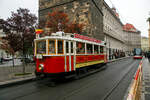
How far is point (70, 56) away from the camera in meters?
7.94

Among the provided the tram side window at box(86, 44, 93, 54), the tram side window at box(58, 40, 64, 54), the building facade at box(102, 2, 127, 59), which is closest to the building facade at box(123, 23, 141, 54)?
the building facade at box(102, 2, 127, 59)

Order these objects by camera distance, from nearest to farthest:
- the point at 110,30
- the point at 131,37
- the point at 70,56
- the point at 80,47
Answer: the point at 70,56, the point at 80,47, the point at 110,30, the point at 131,37

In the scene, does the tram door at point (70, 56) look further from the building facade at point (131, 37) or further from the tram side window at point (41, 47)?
the building facade at point (131, 37)

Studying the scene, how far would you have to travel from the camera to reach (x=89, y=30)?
22672 millimetres

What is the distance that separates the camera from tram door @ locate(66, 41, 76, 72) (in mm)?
7762

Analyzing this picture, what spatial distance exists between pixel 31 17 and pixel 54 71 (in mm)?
5441

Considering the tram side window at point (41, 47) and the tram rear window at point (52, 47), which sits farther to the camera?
the tram side window at point (41, 47)

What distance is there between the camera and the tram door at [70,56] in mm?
7762

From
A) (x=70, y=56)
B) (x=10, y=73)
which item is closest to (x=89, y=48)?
(x=70, y=56)

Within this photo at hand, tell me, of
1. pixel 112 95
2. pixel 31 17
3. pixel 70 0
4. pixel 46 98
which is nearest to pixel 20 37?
pixel 31 17

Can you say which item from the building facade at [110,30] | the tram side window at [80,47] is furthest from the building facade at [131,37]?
the tram side window at [80,47]

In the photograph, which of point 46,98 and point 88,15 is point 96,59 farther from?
point 88,15

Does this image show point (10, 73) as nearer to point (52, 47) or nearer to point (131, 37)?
point (52, 47)

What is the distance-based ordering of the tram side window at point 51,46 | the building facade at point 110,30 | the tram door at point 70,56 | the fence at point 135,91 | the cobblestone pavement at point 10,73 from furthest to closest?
the building facade at point 110,30 → the cobblestone pavement at point 10,73 → the tram door at point 70,56 → the tram side window at point 51,46 → the fence at point 135,91
